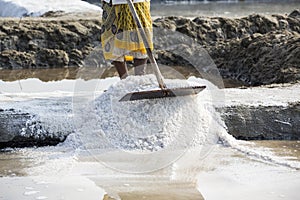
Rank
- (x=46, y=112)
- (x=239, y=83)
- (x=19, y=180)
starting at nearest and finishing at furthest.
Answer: (x=19, y=180), (x=46, y=112), (x=239, y=83)

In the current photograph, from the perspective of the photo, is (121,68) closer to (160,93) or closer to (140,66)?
(140,66)

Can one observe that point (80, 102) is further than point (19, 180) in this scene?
Yes

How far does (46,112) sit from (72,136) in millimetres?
277

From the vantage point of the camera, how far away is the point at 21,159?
11.8ft

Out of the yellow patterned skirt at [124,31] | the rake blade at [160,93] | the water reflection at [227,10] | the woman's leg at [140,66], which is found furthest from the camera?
the water reflection at [227,10]

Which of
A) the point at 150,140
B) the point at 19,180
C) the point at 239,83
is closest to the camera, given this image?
the point at 19,180

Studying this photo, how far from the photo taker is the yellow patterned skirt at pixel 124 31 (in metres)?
4.13

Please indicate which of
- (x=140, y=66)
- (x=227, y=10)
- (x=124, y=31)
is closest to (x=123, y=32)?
(x=124, y=31)

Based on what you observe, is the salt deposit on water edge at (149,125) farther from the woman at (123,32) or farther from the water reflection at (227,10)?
the water reflection at (227,10)

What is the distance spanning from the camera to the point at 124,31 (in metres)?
4.16

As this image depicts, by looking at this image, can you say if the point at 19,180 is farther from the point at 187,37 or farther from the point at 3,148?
the point at 187,37

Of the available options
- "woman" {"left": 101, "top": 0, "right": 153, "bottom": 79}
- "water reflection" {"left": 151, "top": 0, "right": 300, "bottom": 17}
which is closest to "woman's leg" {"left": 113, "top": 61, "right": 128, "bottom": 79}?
"woman" {"left": 101, "top": 0, "right": 153, "bottom": 79}

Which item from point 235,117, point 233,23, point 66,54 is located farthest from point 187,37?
point 235,117

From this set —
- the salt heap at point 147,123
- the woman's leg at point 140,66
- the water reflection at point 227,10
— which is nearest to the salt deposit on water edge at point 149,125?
the salt heap at point 147,123
